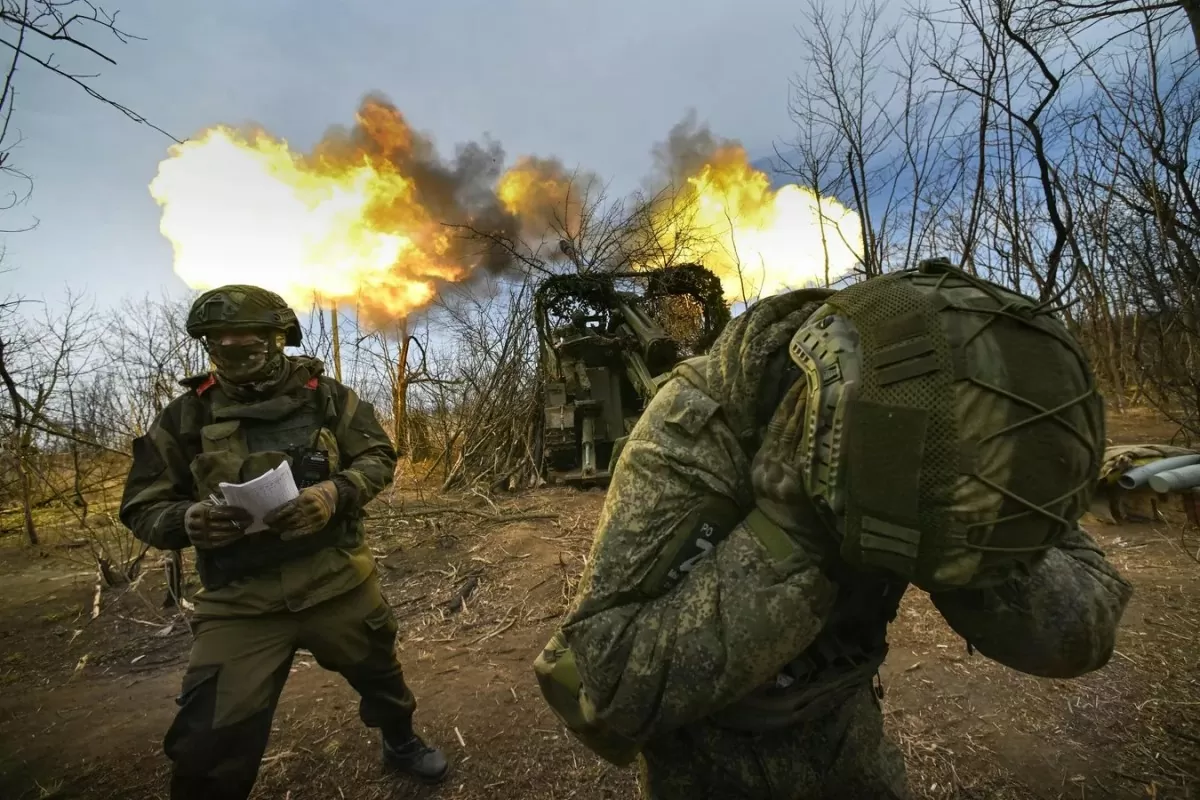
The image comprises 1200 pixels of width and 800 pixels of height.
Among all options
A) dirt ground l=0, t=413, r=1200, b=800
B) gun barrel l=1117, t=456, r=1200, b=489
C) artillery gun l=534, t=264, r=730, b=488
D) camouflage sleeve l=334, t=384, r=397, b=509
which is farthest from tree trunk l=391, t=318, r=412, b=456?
gun barrel l=1117, t=456, r=1200, b=489

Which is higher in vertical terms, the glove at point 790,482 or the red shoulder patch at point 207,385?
the red shoulder patch at point 207,385

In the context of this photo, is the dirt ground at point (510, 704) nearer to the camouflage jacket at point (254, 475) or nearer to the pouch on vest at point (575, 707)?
the camouflage jacket at point (254, 475)

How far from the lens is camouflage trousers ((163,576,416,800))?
2.03 m

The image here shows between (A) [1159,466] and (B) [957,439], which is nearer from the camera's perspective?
(B) [957,439]

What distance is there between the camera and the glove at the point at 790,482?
106cm

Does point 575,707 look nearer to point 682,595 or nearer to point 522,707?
point 682,595

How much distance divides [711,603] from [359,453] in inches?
82.9

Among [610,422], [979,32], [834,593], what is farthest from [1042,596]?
[610,422]

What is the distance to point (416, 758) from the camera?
107 inches

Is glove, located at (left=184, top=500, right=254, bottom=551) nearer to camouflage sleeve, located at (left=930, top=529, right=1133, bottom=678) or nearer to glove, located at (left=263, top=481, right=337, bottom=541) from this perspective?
glove, located at (left=263, top=481, right=337, bottom=541)

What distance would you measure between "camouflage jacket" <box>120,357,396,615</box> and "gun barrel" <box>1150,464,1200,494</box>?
565 centimetres

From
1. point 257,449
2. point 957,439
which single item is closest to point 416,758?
point 257,449

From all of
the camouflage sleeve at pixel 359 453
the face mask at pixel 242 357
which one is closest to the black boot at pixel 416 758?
the camouflage sleeve at pixel 359 453

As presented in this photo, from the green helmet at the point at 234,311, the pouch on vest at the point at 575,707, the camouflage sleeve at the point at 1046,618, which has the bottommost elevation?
the pouch on vest at the point at 575,707
